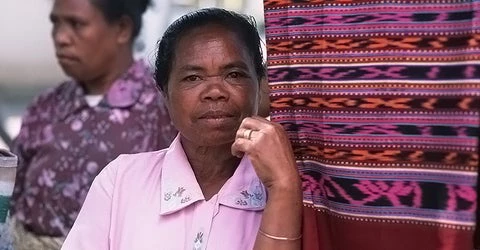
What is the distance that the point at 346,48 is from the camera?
158cm

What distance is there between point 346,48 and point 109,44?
1.52 metres

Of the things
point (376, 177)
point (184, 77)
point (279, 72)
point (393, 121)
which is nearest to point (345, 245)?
point (376, 177)

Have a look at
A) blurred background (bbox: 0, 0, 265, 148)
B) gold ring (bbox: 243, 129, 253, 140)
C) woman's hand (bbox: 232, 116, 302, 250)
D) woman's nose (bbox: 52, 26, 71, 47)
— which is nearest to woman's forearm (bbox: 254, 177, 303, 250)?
woman's hand (bbox: 232, 116, 302, 250)

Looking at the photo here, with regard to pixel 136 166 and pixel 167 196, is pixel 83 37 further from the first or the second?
pixel 167 196

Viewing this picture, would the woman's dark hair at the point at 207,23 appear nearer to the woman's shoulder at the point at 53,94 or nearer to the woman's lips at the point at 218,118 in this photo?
the woman's lips at the point at 218,118

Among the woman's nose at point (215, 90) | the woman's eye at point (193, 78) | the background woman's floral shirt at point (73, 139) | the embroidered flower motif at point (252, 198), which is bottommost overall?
the background woman's floral shirt at point (73, 139)

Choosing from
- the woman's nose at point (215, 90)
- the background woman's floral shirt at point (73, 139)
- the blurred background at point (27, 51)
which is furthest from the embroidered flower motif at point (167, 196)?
the blurred background at point (27, 51)

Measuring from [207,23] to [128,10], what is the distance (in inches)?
43.9

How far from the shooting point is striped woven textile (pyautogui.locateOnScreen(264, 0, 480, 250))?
145 centimetres

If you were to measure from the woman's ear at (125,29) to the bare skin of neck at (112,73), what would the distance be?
1.4 inches

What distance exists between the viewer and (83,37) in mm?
2906

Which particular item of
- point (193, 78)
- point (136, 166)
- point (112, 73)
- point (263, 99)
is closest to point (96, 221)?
point (136, 166)

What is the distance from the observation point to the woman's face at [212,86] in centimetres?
179

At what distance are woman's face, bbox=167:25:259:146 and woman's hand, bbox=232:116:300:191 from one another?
16cm
